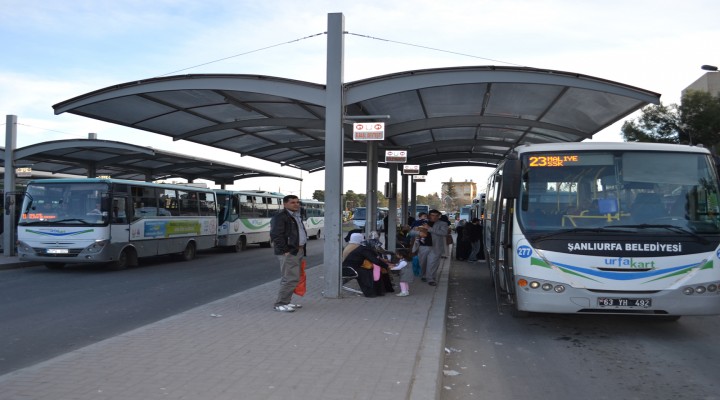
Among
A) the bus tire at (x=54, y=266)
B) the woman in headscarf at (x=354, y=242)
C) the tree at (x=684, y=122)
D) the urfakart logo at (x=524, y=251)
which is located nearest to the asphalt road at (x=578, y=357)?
the urfakart logo at (x=524, y=251)

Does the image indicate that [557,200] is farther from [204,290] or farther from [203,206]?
[203,206]

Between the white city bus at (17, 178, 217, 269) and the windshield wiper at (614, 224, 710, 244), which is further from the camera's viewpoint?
the white city bus at (17, 178, 217, 269)

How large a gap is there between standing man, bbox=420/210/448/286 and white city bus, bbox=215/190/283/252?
13.3 metres

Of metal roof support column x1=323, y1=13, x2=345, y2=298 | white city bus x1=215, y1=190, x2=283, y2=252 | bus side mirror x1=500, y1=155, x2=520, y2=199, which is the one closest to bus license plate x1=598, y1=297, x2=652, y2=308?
bus side mirror x1=500, y1=155, x2=520, y2=199

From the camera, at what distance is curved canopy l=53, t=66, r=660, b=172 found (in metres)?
10.7

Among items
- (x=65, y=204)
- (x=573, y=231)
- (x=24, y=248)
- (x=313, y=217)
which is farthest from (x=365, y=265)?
(x=313, y=217)

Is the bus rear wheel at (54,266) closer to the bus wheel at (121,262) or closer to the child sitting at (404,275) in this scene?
the bus wheel at (121,262)

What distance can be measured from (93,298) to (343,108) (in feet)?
19.9

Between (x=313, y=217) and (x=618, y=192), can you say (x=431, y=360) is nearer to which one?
(x=618, y=192)

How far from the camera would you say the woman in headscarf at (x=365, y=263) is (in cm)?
1048

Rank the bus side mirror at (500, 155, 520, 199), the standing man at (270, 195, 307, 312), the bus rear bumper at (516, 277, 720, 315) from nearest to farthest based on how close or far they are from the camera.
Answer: the bus rear bumper at (516, 277, 720, 315) < the bus side mirror at (500, 155, 520, 199) < the standing man at (270, 195, 307, 312)

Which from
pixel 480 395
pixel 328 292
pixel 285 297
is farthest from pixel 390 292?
pixel 480 395

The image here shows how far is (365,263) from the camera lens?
10.6m

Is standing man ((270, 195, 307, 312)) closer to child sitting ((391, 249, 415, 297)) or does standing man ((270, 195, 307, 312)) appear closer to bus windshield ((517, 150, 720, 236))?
child sitting ((391, 249, 415, 297))
